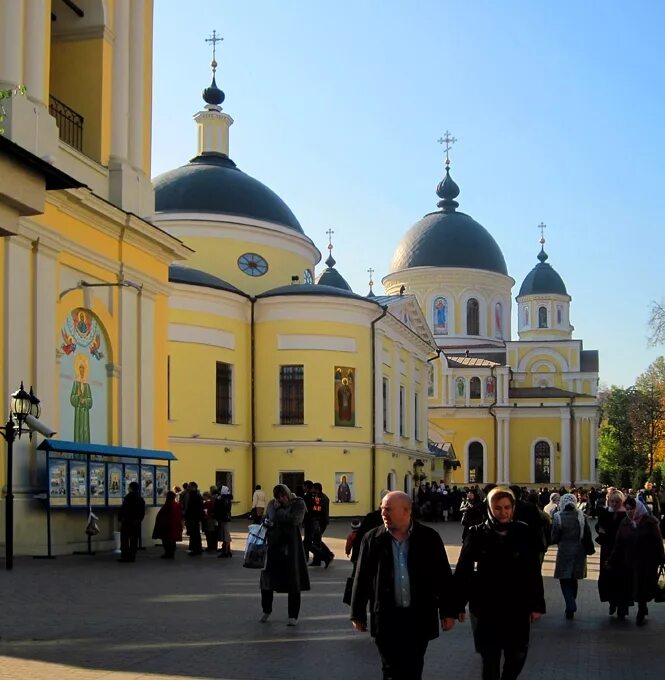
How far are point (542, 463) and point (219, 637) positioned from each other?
73441 millimetres

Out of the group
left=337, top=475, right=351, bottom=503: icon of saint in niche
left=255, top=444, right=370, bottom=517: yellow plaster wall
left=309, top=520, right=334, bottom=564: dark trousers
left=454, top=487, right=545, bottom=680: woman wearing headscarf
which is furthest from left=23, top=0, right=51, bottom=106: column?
left=337, top=475, right=351, bottom=503: icon of saint in niche

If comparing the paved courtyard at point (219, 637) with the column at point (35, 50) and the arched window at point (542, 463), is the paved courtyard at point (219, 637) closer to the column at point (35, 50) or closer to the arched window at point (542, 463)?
the column at point (35, 50)

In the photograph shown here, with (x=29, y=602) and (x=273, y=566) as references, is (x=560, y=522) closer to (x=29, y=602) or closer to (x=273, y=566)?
(x=273, y=566)

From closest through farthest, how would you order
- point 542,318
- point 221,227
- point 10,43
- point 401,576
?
point 401,576, point 10,43, point 221,227, point 542,318

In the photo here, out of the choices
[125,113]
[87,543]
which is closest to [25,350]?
[87,543]

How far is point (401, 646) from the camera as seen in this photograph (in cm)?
723

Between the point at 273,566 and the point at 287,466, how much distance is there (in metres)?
30.8

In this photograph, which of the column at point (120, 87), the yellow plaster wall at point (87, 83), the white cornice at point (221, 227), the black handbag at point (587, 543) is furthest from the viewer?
the white cornice at point (221, 227)

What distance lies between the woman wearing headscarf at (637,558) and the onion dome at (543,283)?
76.3m

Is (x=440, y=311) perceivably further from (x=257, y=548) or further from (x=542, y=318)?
(x=257, y=548)

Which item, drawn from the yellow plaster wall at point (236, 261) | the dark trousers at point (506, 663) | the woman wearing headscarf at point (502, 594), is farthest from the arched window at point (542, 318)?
the dark trousers at point (506, 663)

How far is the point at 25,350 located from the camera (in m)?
20.9

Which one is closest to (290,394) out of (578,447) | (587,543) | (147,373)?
(147,373)

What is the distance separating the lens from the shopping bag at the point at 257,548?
42.4 feet
